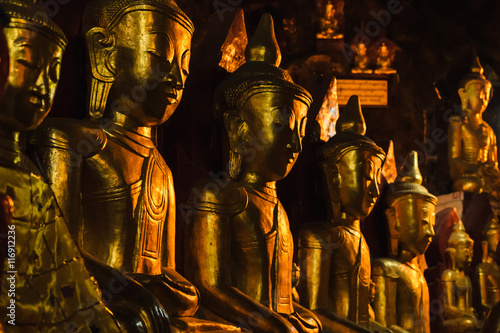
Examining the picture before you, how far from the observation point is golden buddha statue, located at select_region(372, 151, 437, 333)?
5281mm

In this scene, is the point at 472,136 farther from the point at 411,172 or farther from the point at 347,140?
the point at 347,140

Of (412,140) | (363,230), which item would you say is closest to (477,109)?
(412,140)

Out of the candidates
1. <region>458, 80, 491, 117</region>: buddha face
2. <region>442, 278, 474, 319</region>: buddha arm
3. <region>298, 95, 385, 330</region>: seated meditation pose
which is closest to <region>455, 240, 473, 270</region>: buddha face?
<region>442, 278, 474, 319</region>: buddha arm

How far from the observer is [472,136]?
31.2 feet

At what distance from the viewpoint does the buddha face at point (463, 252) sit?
6438mm

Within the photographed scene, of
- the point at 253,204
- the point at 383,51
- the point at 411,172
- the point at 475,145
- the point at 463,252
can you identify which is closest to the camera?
the point at 253,204

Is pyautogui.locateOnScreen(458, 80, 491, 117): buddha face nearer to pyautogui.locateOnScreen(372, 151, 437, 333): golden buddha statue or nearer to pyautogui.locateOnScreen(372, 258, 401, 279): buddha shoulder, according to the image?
pyautogui.locateOnScreen(372, 151, 437, 333): golden buddha statue

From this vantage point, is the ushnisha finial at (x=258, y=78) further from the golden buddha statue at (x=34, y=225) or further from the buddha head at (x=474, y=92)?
the buddha head at (x=474, y=92)

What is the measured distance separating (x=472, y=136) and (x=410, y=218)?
14.9ft

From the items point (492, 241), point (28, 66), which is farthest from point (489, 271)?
point (28, 66)

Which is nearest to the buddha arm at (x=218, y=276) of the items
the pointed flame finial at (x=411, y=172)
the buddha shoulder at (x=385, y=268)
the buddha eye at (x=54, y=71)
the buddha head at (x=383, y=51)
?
the buddha eye at (x=54, y=71)

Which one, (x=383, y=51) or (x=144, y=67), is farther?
(x=383, y=51)

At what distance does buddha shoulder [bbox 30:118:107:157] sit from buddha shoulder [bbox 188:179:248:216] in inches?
26.7

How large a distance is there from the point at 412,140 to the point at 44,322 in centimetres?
881
